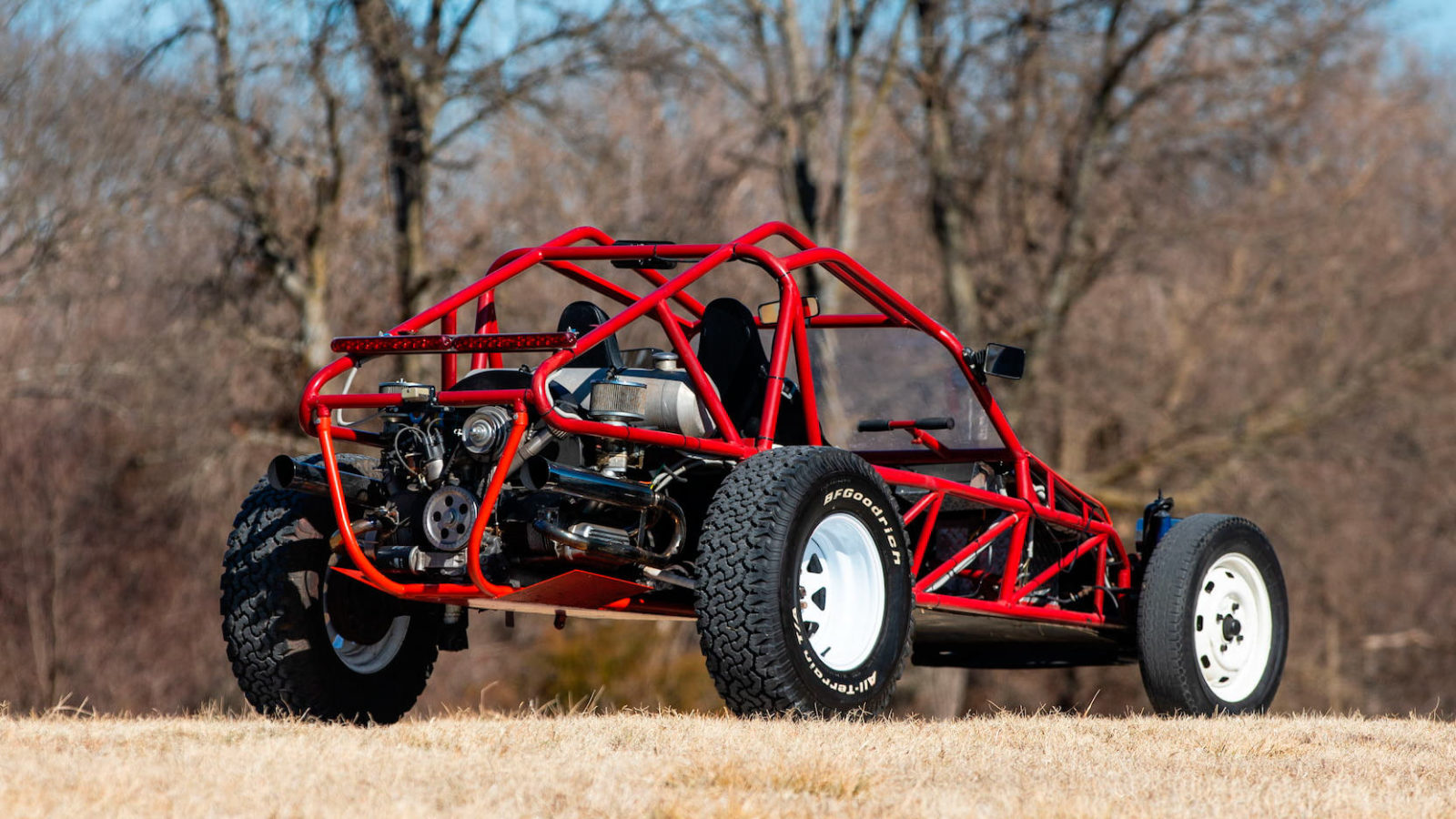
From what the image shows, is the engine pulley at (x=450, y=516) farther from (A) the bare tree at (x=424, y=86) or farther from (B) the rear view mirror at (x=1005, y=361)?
(A) the bare tree at (x=424, y=86)

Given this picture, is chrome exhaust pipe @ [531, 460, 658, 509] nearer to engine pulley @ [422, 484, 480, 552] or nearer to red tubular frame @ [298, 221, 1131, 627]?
red tubular frame @ [298, 221, 1131, 627]

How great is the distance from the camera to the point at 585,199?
23.2 m

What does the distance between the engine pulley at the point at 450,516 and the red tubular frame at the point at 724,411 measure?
8cm

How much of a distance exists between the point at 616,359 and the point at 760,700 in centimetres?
145

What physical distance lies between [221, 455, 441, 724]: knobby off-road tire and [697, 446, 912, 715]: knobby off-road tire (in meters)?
1.43

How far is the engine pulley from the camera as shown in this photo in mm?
5918

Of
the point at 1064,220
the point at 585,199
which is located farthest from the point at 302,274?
the point at 1064,220

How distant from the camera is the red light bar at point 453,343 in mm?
5906

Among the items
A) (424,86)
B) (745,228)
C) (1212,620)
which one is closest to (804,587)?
(1212,620)

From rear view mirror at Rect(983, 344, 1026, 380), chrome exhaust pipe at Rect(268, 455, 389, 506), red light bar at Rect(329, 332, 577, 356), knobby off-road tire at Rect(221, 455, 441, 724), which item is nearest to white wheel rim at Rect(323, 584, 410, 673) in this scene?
knobby off-road tire at Rect(221, 455, 441, 724)

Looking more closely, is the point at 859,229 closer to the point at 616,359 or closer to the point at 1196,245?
the point at 1196,245

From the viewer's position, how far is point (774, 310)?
7.30 meters

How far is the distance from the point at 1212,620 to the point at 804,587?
291cm

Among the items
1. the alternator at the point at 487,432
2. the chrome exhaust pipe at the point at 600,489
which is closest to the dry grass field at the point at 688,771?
the chrome exhaust pipe at the point at 600,489
